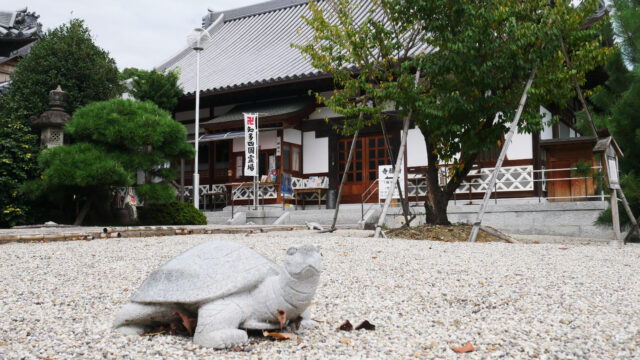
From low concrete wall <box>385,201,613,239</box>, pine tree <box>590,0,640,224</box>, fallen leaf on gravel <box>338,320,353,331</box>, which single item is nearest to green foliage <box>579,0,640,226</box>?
pine tree <box>590,0,640,224</box>

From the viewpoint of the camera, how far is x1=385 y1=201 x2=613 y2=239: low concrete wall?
385 inches

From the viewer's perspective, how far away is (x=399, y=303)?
328cm

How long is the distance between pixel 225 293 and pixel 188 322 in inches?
11.4

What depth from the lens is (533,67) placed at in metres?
6.87

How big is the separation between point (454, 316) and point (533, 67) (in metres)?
5.04

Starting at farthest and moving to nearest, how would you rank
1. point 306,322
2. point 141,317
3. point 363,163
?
point 363,163, point 306,322, point 141,317

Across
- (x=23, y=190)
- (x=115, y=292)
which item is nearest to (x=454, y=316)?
(x=115, y=292)

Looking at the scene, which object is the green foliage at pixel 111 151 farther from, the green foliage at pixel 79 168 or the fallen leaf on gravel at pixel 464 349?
the fallen leaf on gravel at pixel 464 349

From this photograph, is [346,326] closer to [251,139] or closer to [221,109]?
[251,139]

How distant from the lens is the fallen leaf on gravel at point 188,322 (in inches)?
94.6

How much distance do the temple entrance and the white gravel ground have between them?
9.08 m

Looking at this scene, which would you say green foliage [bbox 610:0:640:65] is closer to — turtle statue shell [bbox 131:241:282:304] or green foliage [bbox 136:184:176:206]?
turtle statue shell [bbox 131:241:282:304]

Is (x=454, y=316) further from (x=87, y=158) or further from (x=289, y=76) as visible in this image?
(x=289, y=76)

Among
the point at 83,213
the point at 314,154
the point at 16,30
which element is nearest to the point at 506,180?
the point at 314,154
